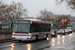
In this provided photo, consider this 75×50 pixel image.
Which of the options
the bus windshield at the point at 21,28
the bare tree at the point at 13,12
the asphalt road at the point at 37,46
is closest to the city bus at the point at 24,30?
the bus windshield at the point at 21,28

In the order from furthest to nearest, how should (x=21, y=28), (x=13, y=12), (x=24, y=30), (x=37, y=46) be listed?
1. (x=13, y=12)
2. (x=21, y=28)
3. (x=24, y=30)
4. (x=37, y=46)

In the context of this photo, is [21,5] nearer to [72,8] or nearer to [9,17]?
[9,17]

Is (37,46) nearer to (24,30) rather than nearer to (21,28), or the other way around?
→ (24,30)

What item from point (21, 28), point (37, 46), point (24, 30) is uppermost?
point (21, 28)

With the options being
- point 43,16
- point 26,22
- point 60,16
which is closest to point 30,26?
point 26,22

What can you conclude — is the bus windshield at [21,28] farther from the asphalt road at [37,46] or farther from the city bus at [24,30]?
the asphalt road at [37,46]

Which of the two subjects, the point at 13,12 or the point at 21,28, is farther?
the point at 13,12

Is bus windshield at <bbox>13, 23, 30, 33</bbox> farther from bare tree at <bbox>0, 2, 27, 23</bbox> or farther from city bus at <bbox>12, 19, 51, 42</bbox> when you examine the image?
bare tree at <bbox>0, 2, 27, 23</bbox>

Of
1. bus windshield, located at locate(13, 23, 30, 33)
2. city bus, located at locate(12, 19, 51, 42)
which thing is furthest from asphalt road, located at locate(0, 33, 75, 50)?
bus windshield, located at locate(13, 23, 30, 33)

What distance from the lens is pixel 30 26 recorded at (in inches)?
813

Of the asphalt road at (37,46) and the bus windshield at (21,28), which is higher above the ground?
the bus windshield at (21,28)

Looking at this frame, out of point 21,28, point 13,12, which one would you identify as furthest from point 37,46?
point 13,12

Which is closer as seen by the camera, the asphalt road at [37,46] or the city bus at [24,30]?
the asphalt road at [37,46]

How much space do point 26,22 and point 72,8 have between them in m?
7.10
